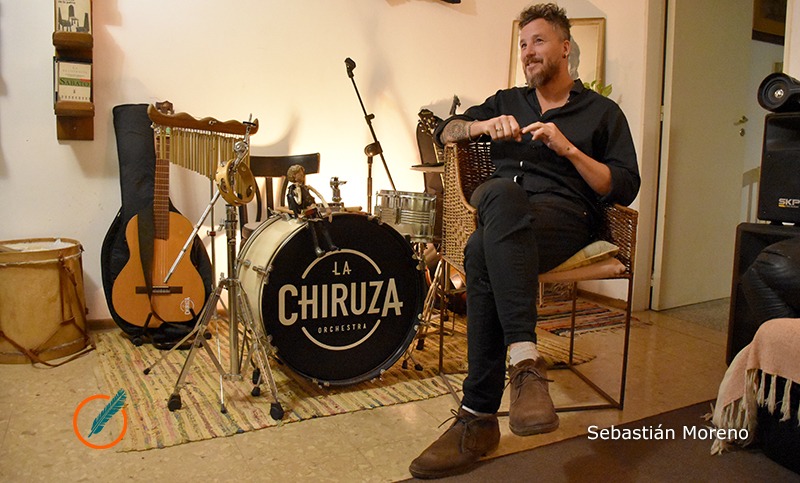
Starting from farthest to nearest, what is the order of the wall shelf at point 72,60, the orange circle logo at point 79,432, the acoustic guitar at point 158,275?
the acoustic guitar at point 158,275, the wall shelf at point 72,60, the orange circle logo at point 79,432

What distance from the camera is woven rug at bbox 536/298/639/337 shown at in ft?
9.88

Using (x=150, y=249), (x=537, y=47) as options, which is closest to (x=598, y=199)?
(x=537, y=47)

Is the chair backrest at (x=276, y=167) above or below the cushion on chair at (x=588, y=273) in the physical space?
above

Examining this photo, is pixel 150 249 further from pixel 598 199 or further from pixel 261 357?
pixel 598 199

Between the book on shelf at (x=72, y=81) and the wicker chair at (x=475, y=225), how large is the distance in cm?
171

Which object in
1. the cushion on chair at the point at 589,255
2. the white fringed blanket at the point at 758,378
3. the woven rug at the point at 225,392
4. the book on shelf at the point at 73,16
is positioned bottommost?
the woven rug at the point at 225,392

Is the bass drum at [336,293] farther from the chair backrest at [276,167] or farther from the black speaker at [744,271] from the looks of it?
the black speaker at [744,271]

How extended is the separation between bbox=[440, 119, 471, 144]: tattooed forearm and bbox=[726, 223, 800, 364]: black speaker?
118 centimetres

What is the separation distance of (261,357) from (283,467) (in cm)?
43

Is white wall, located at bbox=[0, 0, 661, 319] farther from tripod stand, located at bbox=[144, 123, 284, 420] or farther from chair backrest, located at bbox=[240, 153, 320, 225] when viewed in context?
tripod stand, located at bbox=[144, 123, 284, 420]

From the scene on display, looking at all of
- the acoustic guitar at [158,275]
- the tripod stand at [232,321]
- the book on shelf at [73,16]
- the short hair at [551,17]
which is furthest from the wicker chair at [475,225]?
the book on shelf at [73,16]

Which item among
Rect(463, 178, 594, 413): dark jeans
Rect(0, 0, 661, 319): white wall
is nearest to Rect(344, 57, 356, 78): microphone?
Rect(0, 0, 661, 319): white wall

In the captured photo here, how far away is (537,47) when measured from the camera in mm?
1953

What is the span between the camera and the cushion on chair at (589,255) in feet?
5.85
